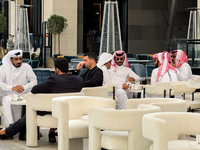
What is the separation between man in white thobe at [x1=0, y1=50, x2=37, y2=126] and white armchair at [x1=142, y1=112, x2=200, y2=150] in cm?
309

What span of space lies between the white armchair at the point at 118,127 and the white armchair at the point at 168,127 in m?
0.27

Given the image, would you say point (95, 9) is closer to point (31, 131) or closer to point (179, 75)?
point (179, 75)

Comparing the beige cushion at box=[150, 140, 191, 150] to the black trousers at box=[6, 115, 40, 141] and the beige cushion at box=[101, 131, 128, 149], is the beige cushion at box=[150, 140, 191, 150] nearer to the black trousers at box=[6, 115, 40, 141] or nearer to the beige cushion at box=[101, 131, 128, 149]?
the beige cushion at box=[101, 131, 128, 149]

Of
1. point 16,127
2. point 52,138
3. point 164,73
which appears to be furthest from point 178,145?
point 164,73

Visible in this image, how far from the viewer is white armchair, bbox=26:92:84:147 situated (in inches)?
202

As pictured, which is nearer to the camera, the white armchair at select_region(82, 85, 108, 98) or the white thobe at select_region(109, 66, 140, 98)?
the white armchair at select_region(82, 85, 108, 98)

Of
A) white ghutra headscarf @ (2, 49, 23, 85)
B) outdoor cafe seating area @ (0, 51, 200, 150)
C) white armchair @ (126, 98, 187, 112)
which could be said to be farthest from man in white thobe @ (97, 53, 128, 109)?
white armchair @ (126, 98, 187, 112)

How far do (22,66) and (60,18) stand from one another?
14.1 metres

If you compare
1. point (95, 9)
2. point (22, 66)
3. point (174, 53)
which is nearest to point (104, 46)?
point (174, 53)

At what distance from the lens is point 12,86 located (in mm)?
6410

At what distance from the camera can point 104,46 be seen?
38.6ft

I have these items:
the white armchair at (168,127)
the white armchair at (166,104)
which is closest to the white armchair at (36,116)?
the white armchair at (166,104)

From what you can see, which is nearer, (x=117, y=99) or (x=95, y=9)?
(x=117, y=99)

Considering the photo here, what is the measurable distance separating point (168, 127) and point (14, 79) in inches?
140
